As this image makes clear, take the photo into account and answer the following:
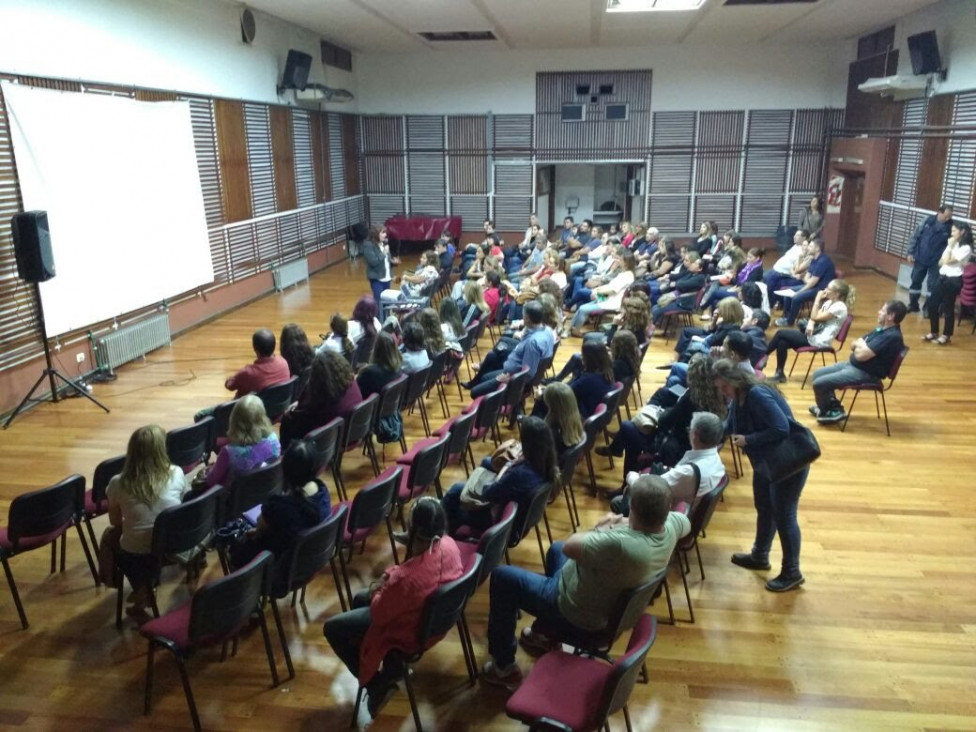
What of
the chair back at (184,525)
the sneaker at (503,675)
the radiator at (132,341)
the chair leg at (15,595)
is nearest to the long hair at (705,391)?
the sneaker at (503,675)

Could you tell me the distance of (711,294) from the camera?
9906 mm

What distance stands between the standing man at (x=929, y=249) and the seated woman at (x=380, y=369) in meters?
8.19

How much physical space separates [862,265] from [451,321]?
1141 centimetres

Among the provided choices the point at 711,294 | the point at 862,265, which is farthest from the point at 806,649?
the point at 862,265

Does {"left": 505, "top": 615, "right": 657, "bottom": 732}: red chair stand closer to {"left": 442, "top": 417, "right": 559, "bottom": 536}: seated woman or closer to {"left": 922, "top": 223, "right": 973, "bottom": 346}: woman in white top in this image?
{"left": 442, "top": 417, "right": 559, "bottom": 536}: seated woman

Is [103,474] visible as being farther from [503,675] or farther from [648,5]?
[648,5]

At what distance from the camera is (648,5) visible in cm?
1188

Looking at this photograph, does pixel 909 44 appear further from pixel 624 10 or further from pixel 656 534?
pixel 656 534

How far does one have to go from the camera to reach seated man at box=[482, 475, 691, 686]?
120 inches

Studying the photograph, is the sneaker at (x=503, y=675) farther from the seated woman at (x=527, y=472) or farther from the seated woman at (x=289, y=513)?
the seated woman at (x=289, y=513)

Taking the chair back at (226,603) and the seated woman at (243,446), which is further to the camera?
the seated woman at (243,446)

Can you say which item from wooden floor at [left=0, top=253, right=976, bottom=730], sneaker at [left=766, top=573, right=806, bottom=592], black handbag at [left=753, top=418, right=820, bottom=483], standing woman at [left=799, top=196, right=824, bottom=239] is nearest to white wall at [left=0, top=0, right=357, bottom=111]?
wooden floor at [left=0, top=253, right=976, bottom=730]

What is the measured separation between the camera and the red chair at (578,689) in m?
2.56

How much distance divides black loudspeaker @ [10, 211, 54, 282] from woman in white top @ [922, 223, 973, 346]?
34.9 ft
